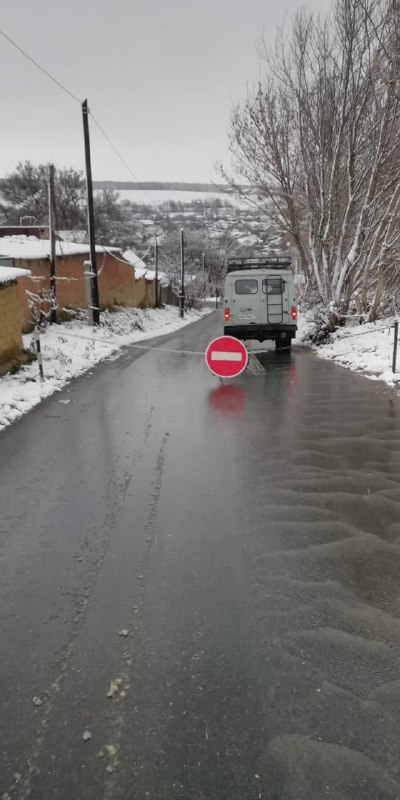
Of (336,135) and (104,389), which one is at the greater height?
(336,135)

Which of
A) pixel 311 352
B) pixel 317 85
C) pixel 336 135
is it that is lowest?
pixel 311 352

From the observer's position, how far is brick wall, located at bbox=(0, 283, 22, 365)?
37.3 ft

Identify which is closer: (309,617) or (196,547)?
(309,617)

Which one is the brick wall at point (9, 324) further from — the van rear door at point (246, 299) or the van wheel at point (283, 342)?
the van wheel at point (283, 342)

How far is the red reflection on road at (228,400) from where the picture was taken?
28.6 feet

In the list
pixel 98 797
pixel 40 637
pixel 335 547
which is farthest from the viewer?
pixel 335 547

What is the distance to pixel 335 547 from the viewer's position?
401 cm

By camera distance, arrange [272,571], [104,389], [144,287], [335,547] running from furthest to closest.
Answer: [144,287] < [104,389] < [335,547] < [272,571]

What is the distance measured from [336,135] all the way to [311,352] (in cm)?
716

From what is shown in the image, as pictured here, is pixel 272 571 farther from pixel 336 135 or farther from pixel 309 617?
pixel 336 135

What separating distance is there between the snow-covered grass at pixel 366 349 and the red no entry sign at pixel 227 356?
316 centimetres

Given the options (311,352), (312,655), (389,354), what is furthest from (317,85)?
(312,655)

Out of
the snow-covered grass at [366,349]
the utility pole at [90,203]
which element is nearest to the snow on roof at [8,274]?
the utility pole at [90,203]

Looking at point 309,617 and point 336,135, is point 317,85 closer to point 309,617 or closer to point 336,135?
point 336,135
